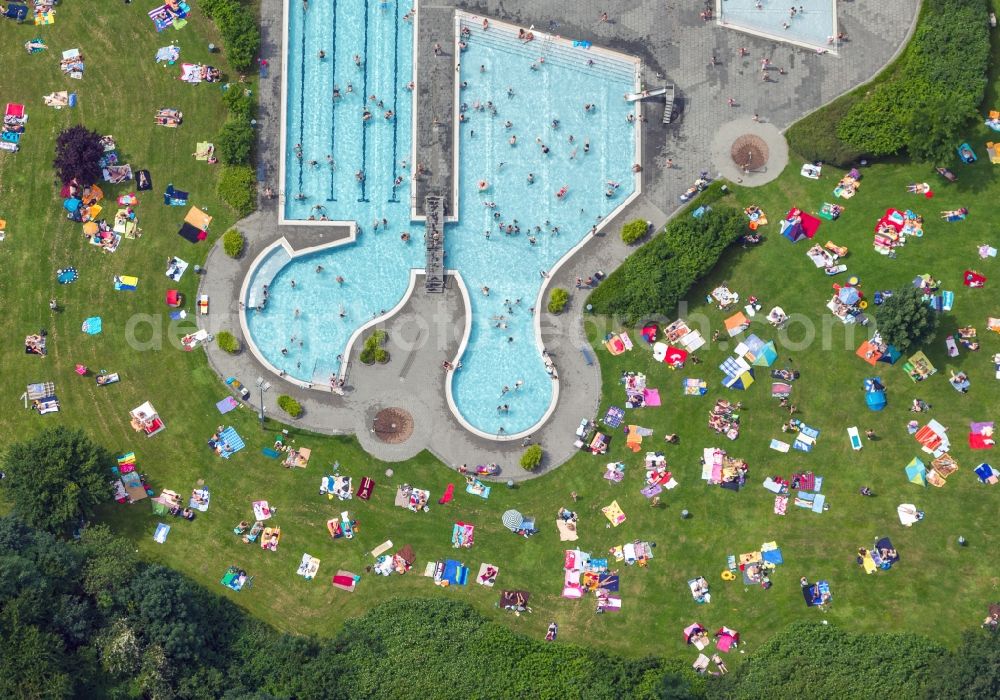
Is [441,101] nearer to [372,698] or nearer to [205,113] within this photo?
[205,113]

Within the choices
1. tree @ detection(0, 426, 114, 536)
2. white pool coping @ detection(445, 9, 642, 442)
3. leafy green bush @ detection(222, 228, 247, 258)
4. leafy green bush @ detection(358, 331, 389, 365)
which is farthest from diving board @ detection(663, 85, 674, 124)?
tree @ detection(0, 426, 114, 536)

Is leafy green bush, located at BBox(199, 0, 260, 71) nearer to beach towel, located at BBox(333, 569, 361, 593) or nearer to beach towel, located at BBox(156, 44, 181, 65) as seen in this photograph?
beach towel, located at BBox(156, 44, 181, 65)

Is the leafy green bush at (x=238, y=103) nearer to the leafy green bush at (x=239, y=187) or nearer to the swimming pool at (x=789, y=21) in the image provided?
the leafy green bush at (x=239, y=187)

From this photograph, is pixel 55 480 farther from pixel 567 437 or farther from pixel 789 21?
pixel 789 21

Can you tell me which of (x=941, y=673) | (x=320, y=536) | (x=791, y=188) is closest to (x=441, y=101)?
(x=791, y=188)

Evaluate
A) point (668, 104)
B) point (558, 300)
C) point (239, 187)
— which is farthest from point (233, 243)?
point (668, 104)
